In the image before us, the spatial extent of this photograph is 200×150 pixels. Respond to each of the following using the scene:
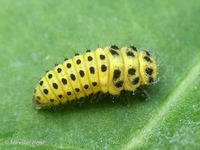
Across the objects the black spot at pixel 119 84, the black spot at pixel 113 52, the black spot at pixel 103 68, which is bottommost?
the black spot at pixel 119 84

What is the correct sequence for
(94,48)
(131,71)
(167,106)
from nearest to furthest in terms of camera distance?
(167,106), (131,71), (94,48)

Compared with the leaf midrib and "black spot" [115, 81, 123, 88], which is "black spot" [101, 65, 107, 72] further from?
the leaf midrib

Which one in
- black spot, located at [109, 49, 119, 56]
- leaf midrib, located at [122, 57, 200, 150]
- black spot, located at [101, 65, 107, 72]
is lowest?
leaf midrib, located at [122, 57, 200, 150]

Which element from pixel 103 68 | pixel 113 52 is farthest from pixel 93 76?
pixel 113 52

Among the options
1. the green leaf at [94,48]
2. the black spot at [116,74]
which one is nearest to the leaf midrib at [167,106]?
the green leaf at [94,48]

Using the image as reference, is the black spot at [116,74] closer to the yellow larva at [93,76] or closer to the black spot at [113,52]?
the yellow larva at [93,76]

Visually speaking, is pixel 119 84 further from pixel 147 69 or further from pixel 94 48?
pixel 94 48

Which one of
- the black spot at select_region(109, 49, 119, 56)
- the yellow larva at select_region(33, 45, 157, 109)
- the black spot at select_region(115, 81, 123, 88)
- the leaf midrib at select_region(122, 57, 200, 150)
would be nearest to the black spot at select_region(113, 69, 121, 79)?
the yellow larva at select_region(33, 45, 157, 109)
